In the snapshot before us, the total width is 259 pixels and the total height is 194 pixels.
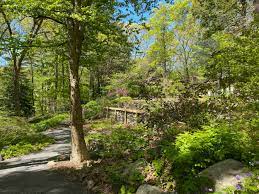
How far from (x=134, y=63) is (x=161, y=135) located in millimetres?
25990

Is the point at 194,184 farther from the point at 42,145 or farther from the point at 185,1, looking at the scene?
the point at 185,1

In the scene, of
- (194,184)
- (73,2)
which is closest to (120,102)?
(73,2)

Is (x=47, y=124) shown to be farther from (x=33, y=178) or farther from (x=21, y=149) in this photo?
(x=33, y=178)

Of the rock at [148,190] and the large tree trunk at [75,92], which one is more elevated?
the large tree trunk at [75,92]

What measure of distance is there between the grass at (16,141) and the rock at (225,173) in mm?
9468

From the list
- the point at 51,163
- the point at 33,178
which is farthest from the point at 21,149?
the point at 33,178

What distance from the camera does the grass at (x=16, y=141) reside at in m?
12.9

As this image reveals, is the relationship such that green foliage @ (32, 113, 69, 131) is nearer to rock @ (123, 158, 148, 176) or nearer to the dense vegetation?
the dense vegetation

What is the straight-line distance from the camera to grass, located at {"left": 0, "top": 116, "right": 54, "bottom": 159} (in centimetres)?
1293

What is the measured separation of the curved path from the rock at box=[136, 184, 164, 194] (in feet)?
5.91

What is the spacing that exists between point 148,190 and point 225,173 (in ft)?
4.64

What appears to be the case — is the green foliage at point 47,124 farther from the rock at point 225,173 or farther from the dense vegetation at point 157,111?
the rock at point 225,173

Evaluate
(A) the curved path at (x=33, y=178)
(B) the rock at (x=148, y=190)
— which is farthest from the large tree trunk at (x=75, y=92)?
(B) the rock at (x=148, y=190)

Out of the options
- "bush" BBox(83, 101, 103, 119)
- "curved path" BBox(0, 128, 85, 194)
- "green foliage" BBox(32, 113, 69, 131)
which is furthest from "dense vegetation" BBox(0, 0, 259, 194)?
"bush" BBox(83, 101, 103, 119)
